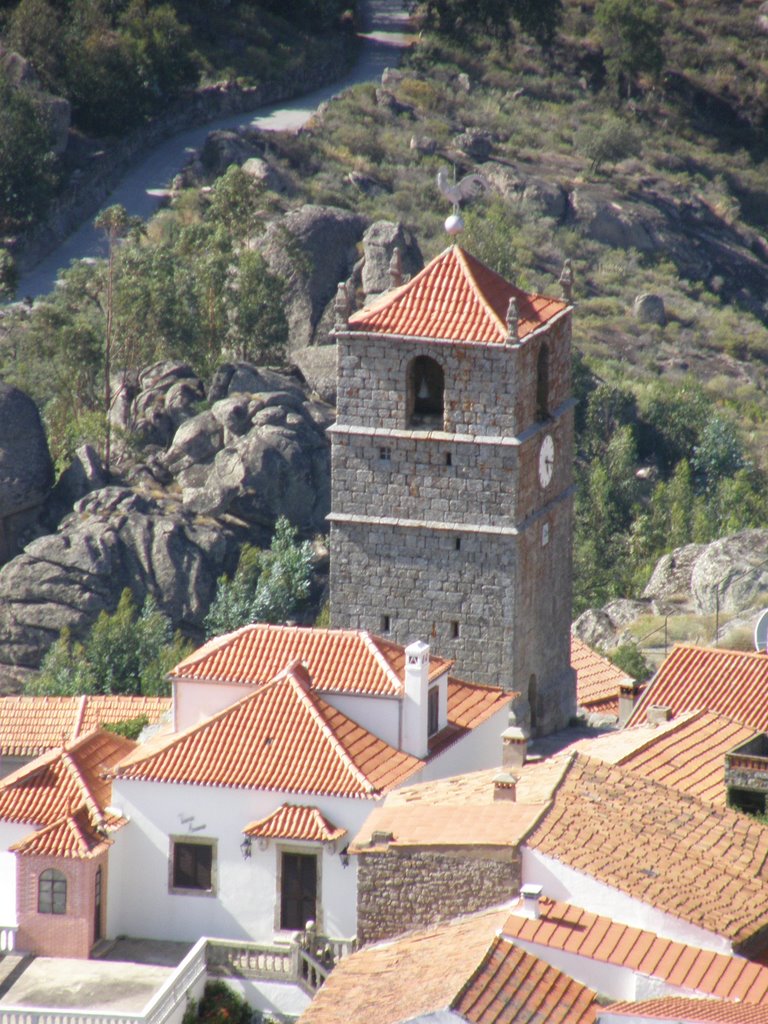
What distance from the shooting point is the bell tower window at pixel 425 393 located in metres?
52.1

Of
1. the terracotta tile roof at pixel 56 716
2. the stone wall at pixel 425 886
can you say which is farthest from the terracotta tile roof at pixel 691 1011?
the terracotta tile roof at pixel 56 716

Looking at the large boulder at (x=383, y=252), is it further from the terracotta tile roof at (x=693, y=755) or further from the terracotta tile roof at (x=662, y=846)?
the terracotta tile roof at (x=662, y=846)

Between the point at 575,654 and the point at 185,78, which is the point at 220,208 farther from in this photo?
the point at 575,654

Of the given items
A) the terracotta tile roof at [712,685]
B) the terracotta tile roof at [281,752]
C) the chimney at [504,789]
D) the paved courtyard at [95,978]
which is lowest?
the paved courtyard at [95,978]

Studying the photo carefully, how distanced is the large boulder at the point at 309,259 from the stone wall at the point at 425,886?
5282cm

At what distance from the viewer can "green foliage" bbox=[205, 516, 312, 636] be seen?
76312 millimetres

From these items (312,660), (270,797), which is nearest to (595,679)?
(312,660)

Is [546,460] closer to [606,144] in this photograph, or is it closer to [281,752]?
[281,752]

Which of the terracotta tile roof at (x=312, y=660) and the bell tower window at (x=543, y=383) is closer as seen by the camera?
the terracotta tile roof at (x=312, y=660)

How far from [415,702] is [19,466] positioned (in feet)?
123

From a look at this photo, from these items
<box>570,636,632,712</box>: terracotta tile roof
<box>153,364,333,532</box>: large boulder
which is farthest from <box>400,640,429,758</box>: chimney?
<box>153,364,333,532</box>: large boulder

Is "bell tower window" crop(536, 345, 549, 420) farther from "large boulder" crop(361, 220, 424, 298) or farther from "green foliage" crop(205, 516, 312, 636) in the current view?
"large boulder" crop(361, 220, 424, 298)

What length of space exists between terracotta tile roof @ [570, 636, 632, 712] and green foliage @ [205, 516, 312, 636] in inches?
607

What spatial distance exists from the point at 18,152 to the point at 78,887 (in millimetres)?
61015
